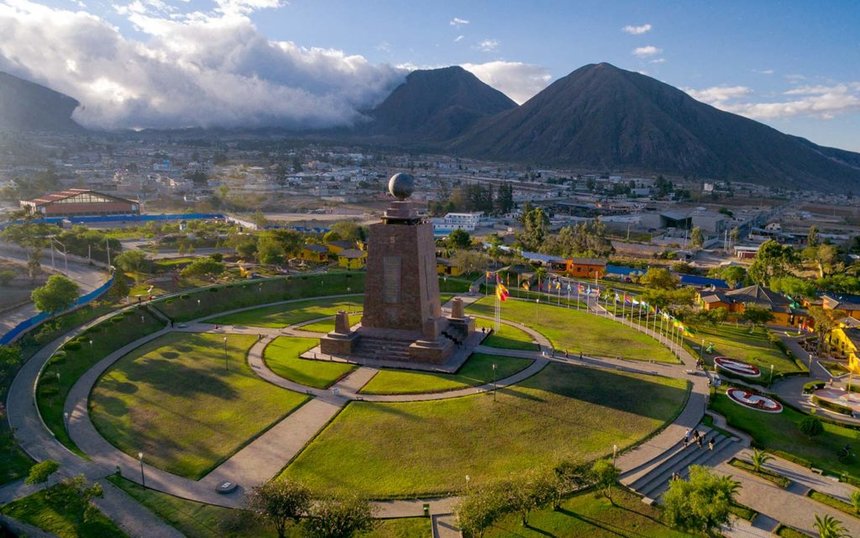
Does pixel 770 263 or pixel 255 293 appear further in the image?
pixel 770 263

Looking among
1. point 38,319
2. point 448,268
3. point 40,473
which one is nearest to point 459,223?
point 448,268

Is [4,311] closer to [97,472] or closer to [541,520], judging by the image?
[97,472]

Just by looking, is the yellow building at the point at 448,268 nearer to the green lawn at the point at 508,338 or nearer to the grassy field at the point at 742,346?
the green lawn at the point at 508,338

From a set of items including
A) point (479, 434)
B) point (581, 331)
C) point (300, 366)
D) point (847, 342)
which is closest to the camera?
point (479, 434)

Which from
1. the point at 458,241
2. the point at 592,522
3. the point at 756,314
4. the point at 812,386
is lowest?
the point at 812,386

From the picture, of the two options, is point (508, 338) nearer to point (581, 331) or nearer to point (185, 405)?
point (581, 331)

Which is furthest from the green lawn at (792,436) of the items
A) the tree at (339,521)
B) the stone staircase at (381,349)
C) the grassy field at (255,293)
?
the grassy field at (255,293)
